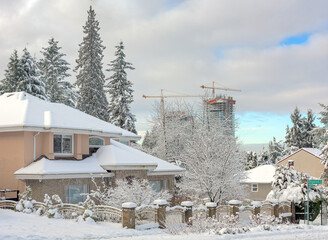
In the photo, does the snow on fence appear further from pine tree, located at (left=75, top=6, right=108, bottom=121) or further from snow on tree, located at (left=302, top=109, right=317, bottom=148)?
snow on tree, located at (left=302, top=109, right=317, bottom=148)

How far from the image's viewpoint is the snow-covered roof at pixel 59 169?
2277 cm

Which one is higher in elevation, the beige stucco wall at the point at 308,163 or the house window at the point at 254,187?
the beige stucco wall at the point at 308,163

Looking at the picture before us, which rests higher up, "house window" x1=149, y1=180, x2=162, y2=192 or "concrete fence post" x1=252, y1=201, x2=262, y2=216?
"house window" x1=149, y1=180, x2=162, y2=192

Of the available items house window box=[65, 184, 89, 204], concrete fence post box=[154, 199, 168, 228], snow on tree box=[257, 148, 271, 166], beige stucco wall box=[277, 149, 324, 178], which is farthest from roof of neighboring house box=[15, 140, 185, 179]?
snow on tree box=[257, 148, 271, 166]

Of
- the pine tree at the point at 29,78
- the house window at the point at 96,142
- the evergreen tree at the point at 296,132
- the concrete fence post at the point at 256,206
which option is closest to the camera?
the concrete fence post at the point at 256,206

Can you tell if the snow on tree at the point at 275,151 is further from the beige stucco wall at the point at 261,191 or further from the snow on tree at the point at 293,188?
the snow on tree at the point at 293,188

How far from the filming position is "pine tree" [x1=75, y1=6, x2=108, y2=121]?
49188 mm

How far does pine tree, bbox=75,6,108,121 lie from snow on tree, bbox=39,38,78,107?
132 cm

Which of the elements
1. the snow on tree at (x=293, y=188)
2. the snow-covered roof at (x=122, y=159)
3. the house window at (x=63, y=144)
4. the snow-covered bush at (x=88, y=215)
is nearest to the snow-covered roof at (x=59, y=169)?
the snow-covered roof at (x=122, y=159)

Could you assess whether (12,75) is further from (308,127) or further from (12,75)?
(308,127)

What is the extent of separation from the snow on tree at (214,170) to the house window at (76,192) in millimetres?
7827

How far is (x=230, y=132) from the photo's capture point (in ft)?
137

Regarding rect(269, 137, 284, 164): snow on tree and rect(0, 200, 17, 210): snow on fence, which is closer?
rect(0, 200, 17, 210): snow on fence

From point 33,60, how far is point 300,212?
105 feet
